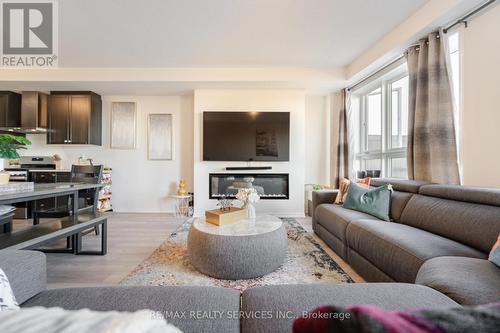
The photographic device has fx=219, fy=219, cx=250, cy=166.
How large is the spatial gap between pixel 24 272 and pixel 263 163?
3.51 m

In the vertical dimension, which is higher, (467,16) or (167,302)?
(467,16)

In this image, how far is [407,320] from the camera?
0.27m

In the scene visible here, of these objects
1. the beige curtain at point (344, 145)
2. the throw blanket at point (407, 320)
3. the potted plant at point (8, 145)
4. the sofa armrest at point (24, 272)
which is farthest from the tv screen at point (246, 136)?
the throw blanket at point (407, 320)

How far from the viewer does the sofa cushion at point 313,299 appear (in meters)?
0.70

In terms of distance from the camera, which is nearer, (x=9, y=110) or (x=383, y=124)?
(x=383, y=124)

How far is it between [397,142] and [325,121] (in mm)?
1636

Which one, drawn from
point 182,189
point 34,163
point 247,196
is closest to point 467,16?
point 247,196

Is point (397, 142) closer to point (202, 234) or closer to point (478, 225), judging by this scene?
point (478, 225)

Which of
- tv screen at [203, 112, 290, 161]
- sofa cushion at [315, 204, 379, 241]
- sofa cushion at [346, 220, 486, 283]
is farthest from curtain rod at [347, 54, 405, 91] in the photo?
sofa cushion at [346, 220, 486, 283]

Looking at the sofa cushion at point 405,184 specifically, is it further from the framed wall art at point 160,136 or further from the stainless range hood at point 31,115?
the stainless range hood at point 31,115

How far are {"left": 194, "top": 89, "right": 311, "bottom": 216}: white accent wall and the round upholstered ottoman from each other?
7.23ft

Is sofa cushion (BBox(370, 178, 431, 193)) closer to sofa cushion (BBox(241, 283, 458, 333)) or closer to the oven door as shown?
sofa cushion (BBox(241, 283, 458, 333))

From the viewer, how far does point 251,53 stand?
128 inches

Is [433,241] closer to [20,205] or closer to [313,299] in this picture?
[313,299]
